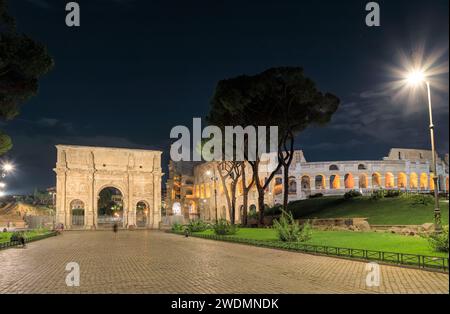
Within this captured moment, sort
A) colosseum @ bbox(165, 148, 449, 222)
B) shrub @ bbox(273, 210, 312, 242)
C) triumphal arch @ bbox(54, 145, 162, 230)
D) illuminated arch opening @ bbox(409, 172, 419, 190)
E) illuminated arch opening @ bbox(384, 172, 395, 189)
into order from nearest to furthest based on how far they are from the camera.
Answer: shrub @ bbox(273, 210, 312, 242) < triumphal arch @ bbox(54, 145, 162, 230) < colosseum @ bbox(165, 148, 449, 222) < illuminated arch opening @ bbox(384, 172, 395, 189) < illuminated arch opening @ bbox(409, 172, 419, 190)

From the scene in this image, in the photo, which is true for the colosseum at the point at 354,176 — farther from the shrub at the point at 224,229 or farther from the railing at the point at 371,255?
the railing at the point at 371,255

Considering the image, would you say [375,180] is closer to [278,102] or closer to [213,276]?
[278,102]

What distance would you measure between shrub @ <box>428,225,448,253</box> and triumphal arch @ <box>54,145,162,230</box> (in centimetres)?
4453

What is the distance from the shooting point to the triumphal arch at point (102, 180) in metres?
55.4

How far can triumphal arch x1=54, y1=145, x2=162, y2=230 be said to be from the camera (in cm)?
5541

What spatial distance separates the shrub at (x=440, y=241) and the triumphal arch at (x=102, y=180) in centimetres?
4453

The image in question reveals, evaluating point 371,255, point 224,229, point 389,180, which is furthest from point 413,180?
point 371,255

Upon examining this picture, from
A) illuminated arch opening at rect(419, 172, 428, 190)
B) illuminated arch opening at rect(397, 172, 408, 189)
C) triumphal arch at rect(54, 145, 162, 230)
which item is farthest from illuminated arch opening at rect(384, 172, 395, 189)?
triumphal arch at rect(54, 145, 162, 230)

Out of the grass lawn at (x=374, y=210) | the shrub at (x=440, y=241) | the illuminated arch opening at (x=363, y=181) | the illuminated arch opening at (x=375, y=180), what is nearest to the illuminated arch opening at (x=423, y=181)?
the illuminated arch opening at (x=375, y=180)

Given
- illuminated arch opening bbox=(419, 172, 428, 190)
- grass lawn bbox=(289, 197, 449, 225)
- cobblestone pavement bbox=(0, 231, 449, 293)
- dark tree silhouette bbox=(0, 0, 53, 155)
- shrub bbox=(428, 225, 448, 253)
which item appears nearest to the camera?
cobblestone pavement bbox=(0, 231, 449, 293)

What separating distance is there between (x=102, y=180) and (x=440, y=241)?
49.4m

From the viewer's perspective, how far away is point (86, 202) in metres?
56.6

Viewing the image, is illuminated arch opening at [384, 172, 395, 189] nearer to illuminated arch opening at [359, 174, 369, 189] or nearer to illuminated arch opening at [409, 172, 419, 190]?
illuminated arch opening at [409, 172, 419, 190]

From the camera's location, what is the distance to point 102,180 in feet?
189
